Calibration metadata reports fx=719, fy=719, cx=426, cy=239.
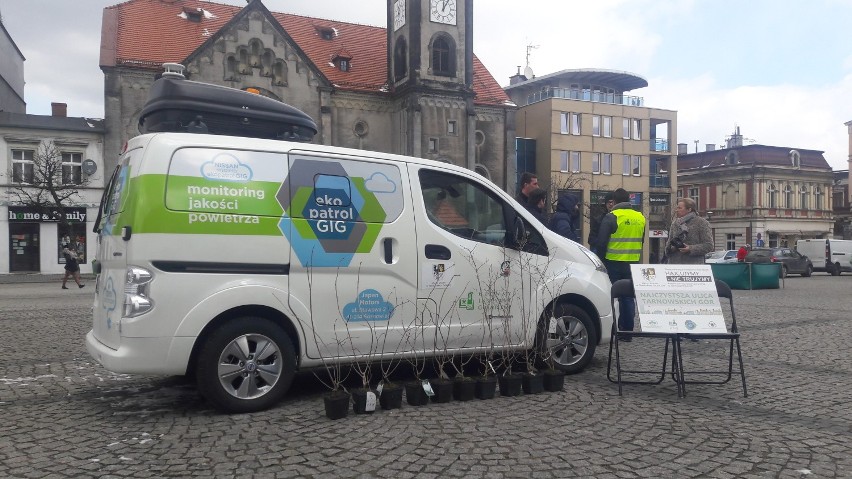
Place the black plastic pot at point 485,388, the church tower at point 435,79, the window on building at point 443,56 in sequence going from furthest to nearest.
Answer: the window on building at point 443,56 → the church tower at point 435,79 → the black plastic pot at point 485,388

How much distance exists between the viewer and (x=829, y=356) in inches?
325

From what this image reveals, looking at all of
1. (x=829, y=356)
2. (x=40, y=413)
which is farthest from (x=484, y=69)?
(x=40, y=413)

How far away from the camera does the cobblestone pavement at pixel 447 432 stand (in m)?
4.24

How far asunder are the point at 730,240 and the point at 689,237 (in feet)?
208

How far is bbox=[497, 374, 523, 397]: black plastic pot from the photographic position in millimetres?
6078

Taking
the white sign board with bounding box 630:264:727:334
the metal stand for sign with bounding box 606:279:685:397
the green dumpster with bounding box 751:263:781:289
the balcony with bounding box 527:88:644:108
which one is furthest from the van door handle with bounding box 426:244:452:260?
the balcony with bounding box 527:88:644:108

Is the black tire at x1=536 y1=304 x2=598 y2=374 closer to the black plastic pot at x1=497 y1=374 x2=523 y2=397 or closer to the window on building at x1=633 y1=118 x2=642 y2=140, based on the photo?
the black plastic pot at x1=497 y1=374 x2=523 y2=397

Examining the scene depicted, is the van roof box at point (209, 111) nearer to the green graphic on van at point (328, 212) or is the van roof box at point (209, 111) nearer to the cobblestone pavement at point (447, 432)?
the green graphic on van at point (328, 212)

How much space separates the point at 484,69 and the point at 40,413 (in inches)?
1833

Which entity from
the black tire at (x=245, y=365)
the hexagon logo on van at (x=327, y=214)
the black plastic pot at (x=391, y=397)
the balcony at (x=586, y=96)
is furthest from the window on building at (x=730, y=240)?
the black tire at (x=245, y=365)

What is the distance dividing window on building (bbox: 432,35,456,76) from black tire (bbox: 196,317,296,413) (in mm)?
37830

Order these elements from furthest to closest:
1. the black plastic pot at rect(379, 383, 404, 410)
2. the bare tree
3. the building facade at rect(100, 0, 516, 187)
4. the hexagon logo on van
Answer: the building facade at rect(100, 0, 516, 187), the bare tree, the hexagon logo on van, the black plastic pot at rect(379, 383, 404, 410)

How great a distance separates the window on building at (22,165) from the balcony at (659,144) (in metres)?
49.0

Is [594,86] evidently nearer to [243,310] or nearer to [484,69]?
[484,69]
